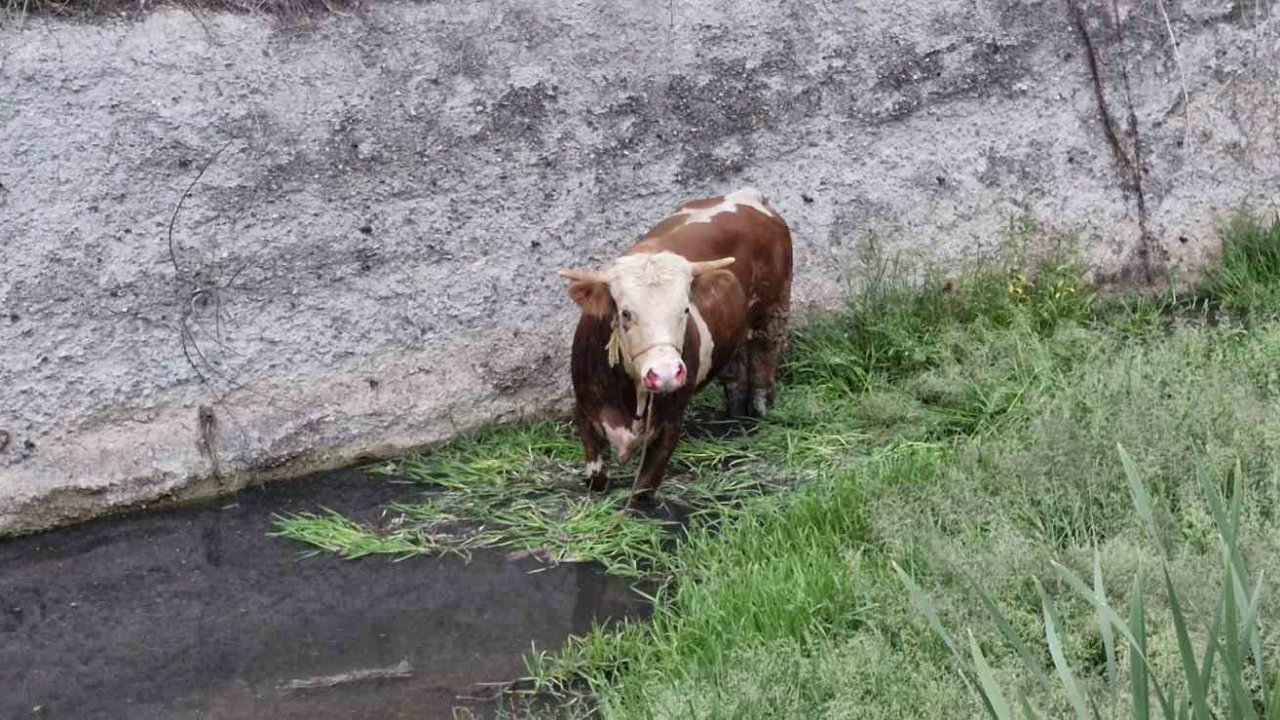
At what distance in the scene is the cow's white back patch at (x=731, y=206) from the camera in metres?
6.33

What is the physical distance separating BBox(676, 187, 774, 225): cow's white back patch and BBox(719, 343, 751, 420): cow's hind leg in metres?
0.61

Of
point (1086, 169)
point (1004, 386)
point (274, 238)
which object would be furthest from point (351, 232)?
point (1086, 169)

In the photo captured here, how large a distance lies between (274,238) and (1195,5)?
4430 mm

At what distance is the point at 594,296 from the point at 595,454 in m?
0.65

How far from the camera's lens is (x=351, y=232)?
20.4 feet

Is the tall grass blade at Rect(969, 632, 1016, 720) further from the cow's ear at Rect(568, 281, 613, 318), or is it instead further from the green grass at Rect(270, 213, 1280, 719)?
the cow's ear at Rect(568, 281, 613, 318)

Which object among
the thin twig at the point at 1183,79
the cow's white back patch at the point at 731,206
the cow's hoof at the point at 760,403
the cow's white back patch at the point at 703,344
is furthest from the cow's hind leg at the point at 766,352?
the thin twig at the point at 1183,79

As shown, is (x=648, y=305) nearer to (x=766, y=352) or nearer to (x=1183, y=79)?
(x=766, y=352)

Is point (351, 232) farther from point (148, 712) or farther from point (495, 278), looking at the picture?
point (148, 712)

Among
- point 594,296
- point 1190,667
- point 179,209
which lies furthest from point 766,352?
point 1190,667

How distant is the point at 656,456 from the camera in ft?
19.3

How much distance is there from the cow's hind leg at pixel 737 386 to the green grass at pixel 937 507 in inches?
7.9

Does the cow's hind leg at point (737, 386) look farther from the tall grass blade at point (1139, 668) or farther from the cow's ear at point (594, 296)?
the tall grass blade at point (1139, 668)

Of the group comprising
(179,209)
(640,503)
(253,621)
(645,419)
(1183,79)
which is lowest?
(253,621)
